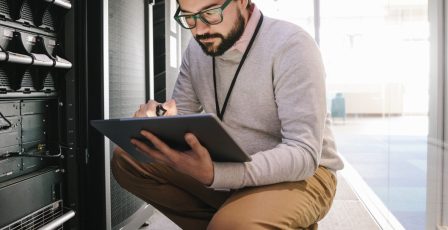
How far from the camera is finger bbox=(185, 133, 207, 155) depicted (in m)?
0.81

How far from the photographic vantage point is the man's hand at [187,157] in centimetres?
85

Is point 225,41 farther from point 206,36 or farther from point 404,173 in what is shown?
point 404,173

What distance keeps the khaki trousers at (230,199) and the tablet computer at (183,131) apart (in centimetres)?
12

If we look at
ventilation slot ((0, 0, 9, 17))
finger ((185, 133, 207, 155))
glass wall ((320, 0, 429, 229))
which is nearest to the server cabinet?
ventilation slot ((0, 0, 9, 17))

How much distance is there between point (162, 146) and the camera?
2.81 ft

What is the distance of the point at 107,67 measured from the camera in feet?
4.67

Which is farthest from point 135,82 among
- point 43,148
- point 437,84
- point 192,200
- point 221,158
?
point 437,84

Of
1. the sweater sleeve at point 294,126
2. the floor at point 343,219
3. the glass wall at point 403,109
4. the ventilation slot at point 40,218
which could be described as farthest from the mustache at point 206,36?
the floor at point 343,219

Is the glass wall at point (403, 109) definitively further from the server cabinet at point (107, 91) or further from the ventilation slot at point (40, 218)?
the ventilation slot at point (40, 218)

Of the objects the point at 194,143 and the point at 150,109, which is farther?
the point at 150,109

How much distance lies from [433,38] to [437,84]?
18cm

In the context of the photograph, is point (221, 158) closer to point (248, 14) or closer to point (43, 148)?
point (248, 14)

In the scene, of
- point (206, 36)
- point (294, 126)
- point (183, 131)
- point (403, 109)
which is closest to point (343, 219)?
point (403, 109)

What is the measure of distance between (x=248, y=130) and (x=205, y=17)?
1.06 ft
